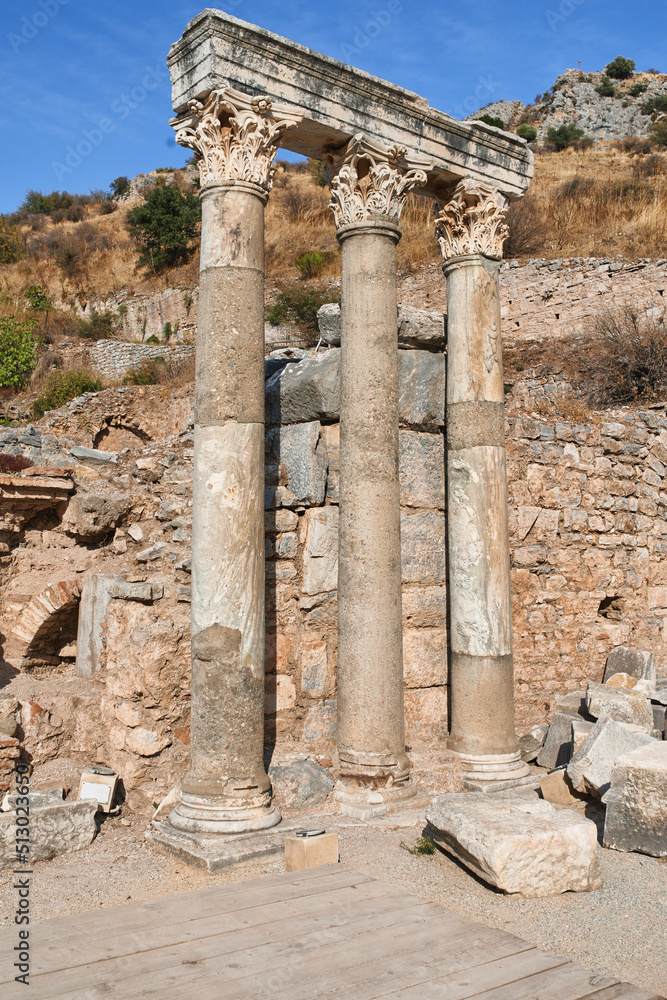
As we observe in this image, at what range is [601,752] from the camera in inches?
241

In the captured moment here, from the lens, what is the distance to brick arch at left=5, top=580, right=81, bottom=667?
7480mm

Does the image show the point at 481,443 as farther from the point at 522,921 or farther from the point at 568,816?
the point at 522,921

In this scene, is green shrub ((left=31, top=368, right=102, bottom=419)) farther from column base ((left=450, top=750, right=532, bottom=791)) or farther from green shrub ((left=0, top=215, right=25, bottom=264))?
column base ((left=450, top=750, right=532, bottom=791))

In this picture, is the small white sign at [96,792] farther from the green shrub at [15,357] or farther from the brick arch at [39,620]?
the green shrub at [15,357]

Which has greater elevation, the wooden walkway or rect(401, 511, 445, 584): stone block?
rect(401, 511, 445, 584): stone block

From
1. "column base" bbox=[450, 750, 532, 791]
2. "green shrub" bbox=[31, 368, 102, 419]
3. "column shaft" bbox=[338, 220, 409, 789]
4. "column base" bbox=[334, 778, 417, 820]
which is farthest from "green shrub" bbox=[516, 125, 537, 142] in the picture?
"column base" bbox=[334, 778, 417, 820]

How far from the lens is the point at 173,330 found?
29.1 metres

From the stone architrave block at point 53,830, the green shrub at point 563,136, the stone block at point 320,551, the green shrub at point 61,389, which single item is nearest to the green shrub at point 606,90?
the green shrub at point 563,136

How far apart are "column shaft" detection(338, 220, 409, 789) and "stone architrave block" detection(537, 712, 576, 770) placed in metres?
1.93

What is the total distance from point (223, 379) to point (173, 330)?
24.6 meters

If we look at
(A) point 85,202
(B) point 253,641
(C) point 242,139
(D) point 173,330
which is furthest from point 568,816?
(A) point 85,202

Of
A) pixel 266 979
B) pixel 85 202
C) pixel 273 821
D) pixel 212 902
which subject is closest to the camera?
pixel 266 979

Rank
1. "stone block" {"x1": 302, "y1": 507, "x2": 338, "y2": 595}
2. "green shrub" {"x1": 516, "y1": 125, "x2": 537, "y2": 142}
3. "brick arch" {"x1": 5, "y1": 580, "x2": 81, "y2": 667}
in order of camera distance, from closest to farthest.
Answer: "stone block" {"x1": 302, "y1": 507, "x2": 338, "y2": 595}, "brick arch" {"x1": 5, "y1": 580, "x2": 81, "y2": 667}, "green shrub" {"x1": 516, "y1": 125, "x2": 537, "y2": 142}

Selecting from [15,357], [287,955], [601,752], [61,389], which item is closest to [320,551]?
[601,752]
